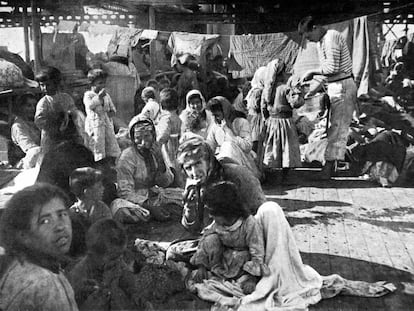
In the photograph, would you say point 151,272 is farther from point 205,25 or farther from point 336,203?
point 205,25

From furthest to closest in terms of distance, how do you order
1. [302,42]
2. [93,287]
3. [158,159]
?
1. [158,159]
2. [302,42]
3. [93,287]

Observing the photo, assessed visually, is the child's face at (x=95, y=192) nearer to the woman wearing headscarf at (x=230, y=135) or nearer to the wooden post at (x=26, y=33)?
the woman wearing headscarf at (x=230, y=135)

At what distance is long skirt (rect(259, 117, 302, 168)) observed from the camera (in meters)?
4.45

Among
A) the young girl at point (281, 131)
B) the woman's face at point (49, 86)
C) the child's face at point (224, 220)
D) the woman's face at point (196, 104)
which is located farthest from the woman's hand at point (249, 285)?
the woman's face at point (49, 86)

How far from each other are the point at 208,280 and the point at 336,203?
1.20 metres

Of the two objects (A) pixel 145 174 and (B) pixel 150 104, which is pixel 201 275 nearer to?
(A) pixel 145 174

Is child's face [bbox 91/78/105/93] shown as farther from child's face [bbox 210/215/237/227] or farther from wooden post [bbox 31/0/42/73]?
child's face [bbox 210/215/237/227]

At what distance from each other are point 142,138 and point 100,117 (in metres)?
0.37

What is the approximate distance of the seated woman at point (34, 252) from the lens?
11.7 ft

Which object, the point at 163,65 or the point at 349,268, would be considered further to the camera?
the point at 163,65

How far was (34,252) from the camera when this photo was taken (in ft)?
11.9

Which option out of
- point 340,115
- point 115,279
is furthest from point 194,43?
point 115,279

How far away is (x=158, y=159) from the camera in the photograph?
A: 457cm

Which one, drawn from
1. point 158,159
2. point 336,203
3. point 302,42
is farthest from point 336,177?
point 158,159
